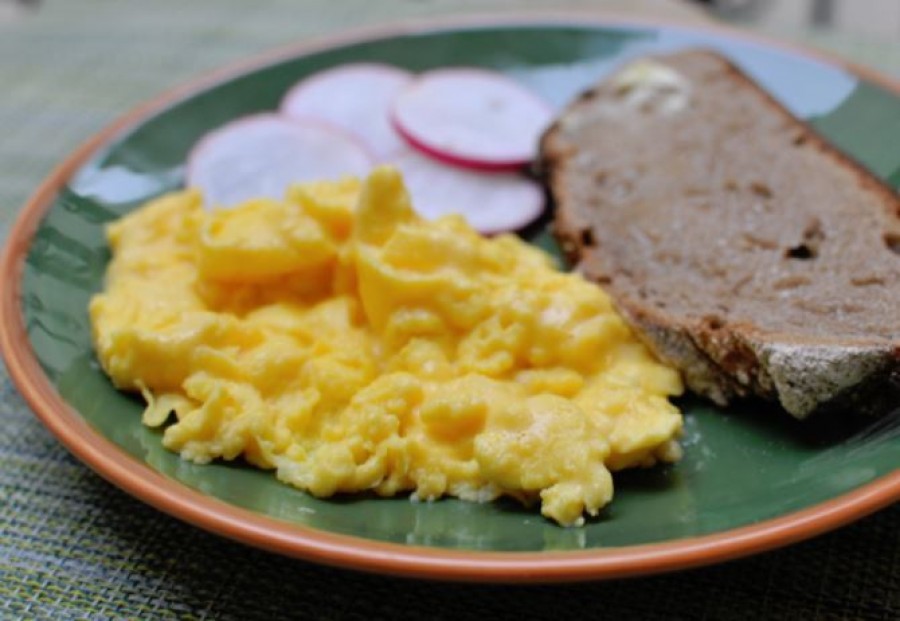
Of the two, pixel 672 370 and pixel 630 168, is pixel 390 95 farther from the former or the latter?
pixel 672 370

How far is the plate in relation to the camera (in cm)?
224

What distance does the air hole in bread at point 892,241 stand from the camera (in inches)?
120

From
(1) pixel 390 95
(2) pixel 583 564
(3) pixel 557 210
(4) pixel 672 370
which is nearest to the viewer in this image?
(2) pixel 583 564

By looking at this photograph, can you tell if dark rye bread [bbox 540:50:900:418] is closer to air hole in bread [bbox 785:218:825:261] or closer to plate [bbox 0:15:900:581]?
air hole in bread [bbox 785:218:825:261]

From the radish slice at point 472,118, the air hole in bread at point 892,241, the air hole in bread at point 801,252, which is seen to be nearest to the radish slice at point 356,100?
the radish slice at point 472,118

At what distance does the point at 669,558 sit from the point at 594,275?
122 centimetres

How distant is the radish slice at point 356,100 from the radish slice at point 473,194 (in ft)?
0.72

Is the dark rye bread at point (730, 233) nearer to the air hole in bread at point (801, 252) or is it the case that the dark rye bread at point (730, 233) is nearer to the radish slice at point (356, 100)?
the air hole in bread at point (801, 252)

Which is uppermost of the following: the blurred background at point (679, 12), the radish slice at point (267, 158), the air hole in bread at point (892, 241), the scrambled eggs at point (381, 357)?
the air hole in bread at point (892, 241)

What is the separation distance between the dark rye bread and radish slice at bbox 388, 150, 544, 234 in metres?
0.13

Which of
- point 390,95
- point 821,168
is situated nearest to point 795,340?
point 821,168

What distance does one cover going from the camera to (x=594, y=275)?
3250 mm

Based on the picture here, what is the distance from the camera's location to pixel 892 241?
3066mm

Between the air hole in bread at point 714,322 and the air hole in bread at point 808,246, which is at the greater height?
the air hole in bread at point 808,246
